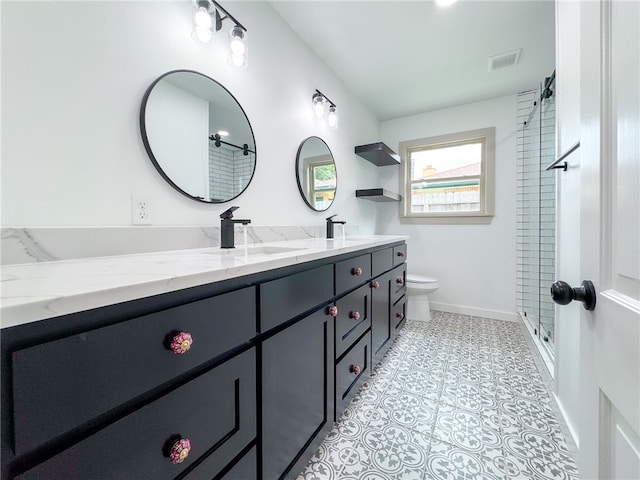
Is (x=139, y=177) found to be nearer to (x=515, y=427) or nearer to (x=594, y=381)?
(x=594, y=381)

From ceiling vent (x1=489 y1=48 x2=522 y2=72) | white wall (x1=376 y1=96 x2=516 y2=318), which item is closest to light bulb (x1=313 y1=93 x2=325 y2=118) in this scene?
ceiling vent (x1=489 y1=48 x2=522 y2=72)

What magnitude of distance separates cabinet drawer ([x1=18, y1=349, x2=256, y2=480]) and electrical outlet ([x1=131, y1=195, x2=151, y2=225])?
2.39 feet

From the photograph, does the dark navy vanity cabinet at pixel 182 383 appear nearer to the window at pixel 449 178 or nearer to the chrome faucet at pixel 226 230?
the chrome faucet at pixel 226 230

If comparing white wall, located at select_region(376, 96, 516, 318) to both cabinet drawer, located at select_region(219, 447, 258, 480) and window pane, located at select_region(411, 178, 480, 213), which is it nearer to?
window pane, located at select_region(411, 178, 480, 213)

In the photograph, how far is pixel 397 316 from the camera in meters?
2.28

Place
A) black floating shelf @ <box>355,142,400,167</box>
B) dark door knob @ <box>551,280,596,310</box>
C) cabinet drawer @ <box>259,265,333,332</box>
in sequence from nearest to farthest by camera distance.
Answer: dark door knob @ <box>551,280,596,310</box>, cabinet drawer @ <box>259,265,333,332</box>, black floating shelf @ <box>355,142,400,167</box>

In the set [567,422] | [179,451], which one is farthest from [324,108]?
[567,422]

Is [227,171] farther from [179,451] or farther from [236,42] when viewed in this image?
[179,451]

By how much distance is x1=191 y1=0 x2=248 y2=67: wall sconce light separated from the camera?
1226mm

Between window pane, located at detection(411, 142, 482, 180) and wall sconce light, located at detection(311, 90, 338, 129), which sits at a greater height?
wall sconce light, located at detection(311, 90, 338, 129)

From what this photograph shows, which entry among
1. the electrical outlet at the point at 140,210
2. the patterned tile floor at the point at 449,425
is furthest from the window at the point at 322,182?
the patterned tile floor at the point at 449,425

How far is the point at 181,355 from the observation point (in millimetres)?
591

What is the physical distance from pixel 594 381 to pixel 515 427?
1.16 m

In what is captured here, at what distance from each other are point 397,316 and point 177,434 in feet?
6.48
